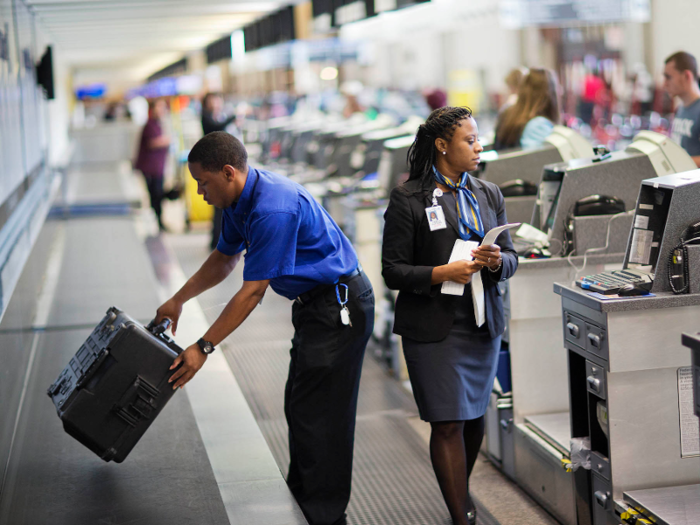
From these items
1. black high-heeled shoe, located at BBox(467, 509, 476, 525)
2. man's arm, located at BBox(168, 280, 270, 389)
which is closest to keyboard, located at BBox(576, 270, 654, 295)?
black high-heeled shoe, located at BBox(467, 509, 476, 525)

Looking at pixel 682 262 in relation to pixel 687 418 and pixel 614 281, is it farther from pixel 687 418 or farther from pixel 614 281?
pixel 687 418

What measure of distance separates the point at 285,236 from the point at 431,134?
2.16 ft

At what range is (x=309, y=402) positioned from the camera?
302 cm

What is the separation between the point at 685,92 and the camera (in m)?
5.59

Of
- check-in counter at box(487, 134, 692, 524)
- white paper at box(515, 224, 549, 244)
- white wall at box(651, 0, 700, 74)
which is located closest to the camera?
check-in counter at box(487, 134, 692, 524)

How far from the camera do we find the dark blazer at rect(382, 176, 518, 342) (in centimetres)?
291

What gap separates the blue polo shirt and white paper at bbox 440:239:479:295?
33 cm

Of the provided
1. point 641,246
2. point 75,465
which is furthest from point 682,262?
point 75,465

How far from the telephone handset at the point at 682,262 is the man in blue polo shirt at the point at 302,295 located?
3.27ft

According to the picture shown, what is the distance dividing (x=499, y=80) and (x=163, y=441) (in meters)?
21.4

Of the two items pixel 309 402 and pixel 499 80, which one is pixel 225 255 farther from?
pixel 499 80

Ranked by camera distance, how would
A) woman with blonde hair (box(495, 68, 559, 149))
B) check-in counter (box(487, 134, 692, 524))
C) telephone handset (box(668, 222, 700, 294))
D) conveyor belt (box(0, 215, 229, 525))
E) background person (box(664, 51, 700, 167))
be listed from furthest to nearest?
background person (box(664, 51, 700, 167))
woman with blonde hair (box(495, 68, 559, 149))
check-in counter (box(487, 134, 692, 524))
telephone handset (box(668, 222, 700, 294))
conveyor belt (box(0, 215, 229, 525))

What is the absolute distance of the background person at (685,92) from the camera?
543cm

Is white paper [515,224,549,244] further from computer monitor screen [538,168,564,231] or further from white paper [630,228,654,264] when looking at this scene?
white paper [630,228,654,264]
